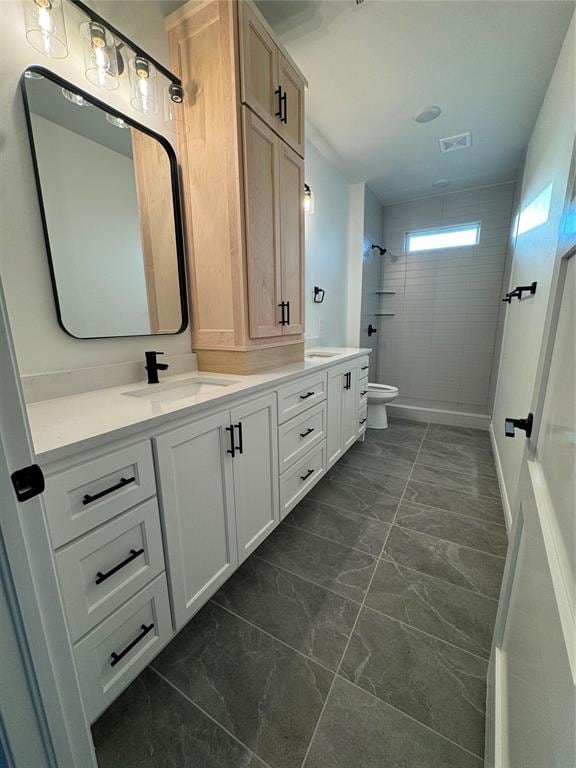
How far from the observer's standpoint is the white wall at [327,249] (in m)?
2.61

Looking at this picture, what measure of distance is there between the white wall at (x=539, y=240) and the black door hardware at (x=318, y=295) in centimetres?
149

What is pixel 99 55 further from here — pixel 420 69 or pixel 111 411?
pixel 420 69

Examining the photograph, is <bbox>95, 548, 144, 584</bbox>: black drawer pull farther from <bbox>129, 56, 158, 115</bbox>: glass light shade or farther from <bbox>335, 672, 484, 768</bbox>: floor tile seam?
<bbox>129, 56, 158, 115</bbox>: glass light shade

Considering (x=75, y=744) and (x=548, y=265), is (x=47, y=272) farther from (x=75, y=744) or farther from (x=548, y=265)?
(x=548, y=265)

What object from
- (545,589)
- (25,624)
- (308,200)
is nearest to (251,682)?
(25,624)

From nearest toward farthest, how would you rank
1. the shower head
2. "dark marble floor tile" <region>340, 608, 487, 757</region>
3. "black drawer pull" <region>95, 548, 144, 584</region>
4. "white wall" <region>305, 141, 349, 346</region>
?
"black drawer pull" <region>95, 548, 144, 584</region> < "dark marble floor tile" <region>340, 608, 487, 757</region> < "white wall" <region>305, 141, 349, 346</region> < the shower head

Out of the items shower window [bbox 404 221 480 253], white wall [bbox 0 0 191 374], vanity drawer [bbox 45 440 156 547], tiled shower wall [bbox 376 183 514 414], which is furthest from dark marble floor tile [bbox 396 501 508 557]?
shower window [bbox 404 221 480 253]

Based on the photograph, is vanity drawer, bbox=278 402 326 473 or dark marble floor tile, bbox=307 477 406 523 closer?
vanity drawer, bbox=278 402 326 473

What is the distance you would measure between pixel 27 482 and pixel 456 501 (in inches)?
89.5

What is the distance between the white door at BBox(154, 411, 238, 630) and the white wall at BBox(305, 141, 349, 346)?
1.79 m

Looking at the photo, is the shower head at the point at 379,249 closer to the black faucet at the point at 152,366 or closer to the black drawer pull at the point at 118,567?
the black faucet at the point at 152,366

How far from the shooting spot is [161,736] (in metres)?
0.91

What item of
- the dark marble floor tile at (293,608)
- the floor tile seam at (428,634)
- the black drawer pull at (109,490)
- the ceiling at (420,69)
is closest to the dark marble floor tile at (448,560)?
the floor tile seam at (428,634)

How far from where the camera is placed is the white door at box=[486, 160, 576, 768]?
0.40 meters
